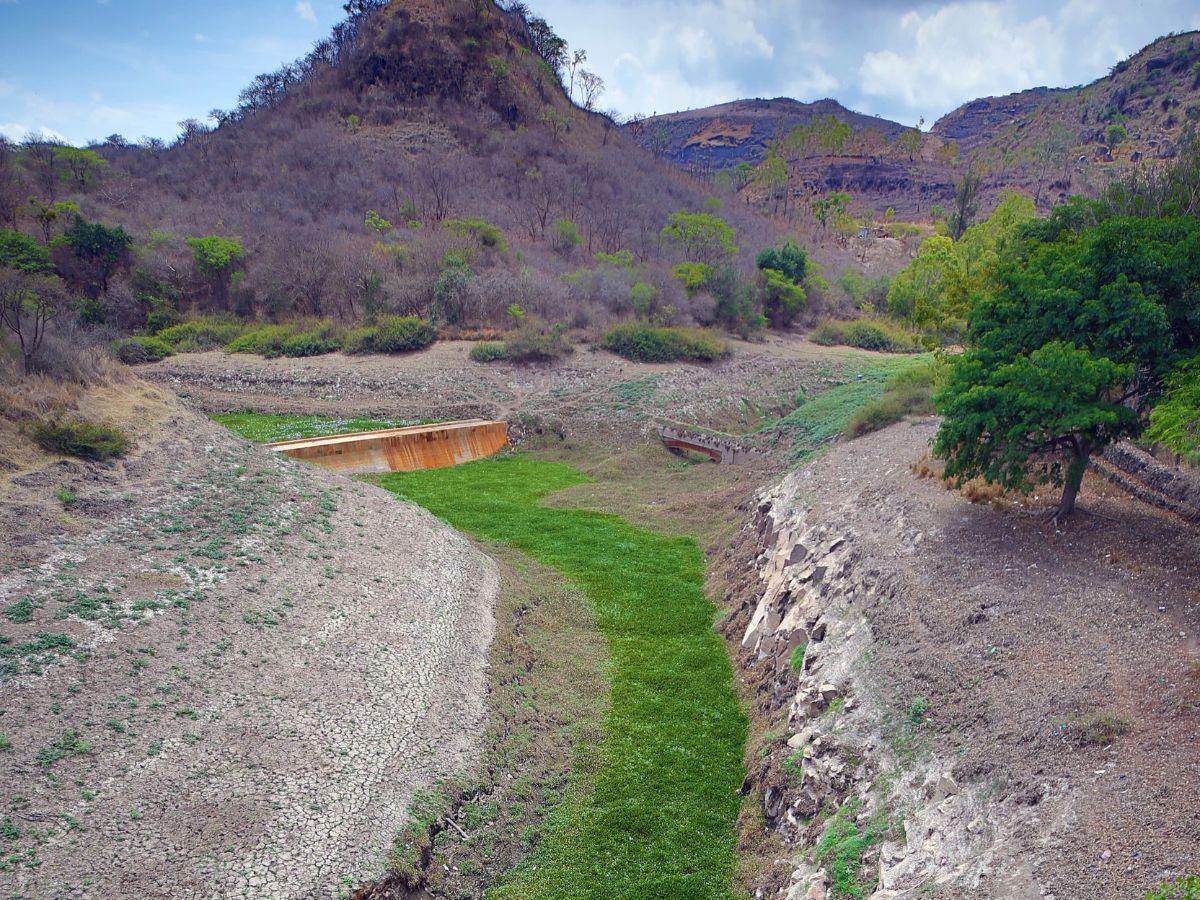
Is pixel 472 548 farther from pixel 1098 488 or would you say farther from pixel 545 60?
pixel 545 60

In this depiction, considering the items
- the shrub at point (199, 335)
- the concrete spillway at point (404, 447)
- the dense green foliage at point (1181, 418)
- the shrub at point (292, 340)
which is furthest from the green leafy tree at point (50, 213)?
the dense green foliage at point (1181, 418)

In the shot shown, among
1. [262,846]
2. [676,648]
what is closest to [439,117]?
[676,648]

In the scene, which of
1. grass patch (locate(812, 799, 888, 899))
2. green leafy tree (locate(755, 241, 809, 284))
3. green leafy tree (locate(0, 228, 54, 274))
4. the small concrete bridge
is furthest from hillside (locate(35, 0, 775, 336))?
grass patch (locate(812, 799, 888, 899))

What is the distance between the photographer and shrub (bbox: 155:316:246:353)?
143 feet

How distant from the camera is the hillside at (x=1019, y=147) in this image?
88.1 m

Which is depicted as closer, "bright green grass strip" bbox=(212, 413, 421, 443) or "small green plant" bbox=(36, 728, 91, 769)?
"small green plant" bbox=(36, 728, 91, 769)

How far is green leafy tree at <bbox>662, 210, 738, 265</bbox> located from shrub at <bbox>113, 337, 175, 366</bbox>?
37.7 m

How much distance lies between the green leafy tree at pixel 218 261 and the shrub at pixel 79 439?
124ft

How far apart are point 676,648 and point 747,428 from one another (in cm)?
2058

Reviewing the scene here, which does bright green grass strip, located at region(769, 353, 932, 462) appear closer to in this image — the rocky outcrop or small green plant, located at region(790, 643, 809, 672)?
the rocky outcrop

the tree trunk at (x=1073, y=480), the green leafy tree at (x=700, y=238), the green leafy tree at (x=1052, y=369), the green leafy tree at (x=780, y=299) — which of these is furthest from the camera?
the green leafy tree at (x=700, y=238)

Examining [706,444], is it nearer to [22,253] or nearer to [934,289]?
[934,289]

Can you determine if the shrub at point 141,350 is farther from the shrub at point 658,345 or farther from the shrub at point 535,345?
the shrub at point 658,345

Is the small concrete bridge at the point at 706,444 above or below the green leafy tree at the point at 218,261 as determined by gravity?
below
